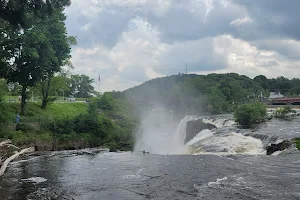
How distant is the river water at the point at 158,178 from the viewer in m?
13.2

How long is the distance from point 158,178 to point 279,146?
1136 cm

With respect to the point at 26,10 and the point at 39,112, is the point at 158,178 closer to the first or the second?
the point at 26,10

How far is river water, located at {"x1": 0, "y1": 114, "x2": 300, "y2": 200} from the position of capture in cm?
1318

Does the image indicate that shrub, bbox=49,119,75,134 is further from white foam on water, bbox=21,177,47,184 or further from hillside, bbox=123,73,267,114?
hillside, bbox=123,73,267,114

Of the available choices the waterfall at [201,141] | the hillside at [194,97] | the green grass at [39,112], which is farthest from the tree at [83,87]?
the green grass at [39,112]

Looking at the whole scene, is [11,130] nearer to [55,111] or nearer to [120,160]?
[120,160]

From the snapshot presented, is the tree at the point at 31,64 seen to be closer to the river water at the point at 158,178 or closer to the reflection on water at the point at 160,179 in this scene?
the river water at the point at 158,178

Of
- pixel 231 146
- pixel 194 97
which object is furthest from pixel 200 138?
pixel 194 97

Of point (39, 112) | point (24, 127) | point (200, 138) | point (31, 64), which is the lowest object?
point (200, 138)

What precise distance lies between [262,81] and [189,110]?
8645 cm

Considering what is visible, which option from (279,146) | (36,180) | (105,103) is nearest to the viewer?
(36,180)

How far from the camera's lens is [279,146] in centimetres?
2323

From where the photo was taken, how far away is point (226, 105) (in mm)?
70000

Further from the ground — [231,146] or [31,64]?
[31,64]
